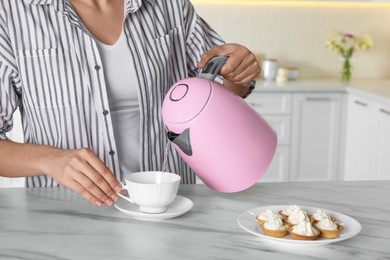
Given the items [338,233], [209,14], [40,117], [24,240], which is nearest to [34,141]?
[40,117]

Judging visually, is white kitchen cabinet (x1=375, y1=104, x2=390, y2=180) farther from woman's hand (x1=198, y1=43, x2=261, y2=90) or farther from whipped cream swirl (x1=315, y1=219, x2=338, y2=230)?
whipped cream swirl (x1=315, y1=219, x2=338, y2=230)

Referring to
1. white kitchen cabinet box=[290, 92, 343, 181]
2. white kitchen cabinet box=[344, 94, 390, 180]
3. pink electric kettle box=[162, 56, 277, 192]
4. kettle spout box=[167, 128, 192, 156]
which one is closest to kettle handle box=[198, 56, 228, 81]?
pink electric kettle box=[162, 56, 277, 192]

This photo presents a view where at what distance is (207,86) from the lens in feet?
4.11

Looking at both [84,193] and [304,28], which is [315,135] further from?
[84,193]

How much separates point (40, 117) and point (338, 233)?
77cm

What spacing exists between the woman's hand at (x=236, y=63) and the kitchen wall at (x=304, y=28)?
248 cm

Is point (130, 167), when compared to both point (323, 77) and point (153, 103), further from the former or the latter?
point (323, 77)

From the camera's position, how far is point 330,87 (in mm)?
3699

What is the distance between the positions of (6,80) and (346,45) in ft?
9.52

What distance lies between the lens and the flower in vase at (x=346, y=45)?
399 centimetres

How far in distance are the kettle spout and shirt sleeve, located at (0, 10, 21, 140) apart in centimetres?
45

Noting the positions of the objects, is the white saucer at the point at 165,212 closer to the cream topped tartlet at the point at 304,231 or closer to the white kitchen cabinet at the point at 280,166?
the cream topped tartlet at the point at 304,231

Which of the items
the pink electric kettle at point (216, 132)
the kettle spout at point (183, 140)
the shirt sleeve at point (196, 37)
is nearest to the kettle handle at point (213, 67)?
the pink electric kettle at point (216, 132)

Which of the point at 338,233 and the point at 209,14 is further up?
the point at 209,14
